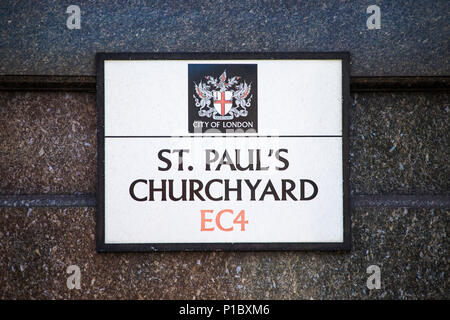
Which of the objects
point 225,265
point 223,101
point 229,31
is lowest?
point 225,265

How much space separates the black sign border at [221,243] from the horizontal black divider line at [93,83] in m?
0.07

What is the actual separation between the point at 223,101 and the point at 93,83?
0.54 m

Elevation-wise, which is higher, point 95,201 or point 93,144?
point 93,144

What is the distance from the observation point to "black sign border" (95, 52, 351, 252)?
144 centimetres

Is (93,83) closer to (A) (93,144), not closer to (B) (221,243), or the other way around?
(A) (93,144)

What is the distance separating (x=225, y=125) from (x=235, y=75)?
0.21 meters

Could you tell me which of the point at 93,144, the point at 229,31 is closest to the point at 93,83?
the point at 93,144

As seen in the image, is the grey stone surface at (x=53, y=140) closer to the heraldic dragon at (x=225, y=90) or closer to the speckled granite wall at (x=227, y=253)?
the speckled granite wall at (x=227, y=253)

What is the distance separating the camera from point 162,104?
1442 mm

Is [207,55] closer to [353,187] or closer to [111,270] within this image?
[353,187]

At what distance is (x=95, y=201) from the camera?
1464 millimetres
